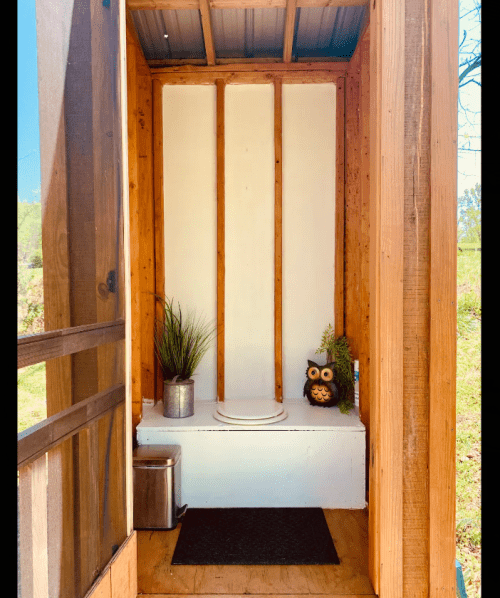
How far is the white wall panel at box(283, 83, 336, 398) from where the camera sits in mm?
2977

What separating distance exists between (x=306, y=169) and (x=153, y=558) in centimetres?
248

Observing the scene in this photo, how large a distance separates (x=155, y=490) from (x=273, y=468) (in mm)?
650

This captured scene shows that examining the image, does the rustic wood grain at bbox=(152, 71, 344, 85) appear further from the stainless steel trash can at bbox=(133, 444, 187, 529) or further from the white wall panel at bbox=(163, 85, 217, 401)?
the stainless steel trash can at bbox=(133, 444, 187, 529)

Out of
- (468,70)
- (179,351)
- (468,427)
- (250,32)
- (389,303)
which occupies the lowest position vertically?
(468,427)

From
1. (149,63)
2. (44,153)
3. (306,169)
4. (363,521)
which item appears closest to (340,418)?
(363,521)

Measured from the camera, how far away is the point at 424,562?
5.39ft

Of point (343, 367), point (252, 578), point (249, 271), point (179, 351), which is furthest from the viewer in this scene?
point (249, 271)

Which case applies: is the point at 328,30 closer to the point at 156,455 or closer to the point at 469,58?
the point at 469,58

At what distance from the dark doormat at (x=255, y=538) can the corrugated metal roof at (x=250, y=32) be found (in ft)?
9.60

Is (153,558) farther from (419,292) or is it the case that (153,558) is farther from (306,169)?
(306,169)

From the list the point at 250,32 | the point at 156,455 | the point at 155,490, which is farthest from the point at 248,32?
the point at 155,490

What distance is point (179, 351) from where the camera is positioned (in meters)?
2.72

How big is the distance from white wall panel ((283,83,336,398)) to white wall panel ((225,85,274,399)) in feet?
0.37

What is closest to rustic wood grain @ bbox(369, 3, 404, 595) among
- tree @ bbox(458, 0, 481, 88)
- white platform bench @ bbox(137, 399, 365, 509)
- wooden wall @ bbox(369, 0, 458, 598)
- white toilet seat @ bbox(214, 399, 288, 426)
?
wooden wall @ bbox(369, 0, 458, 598)
